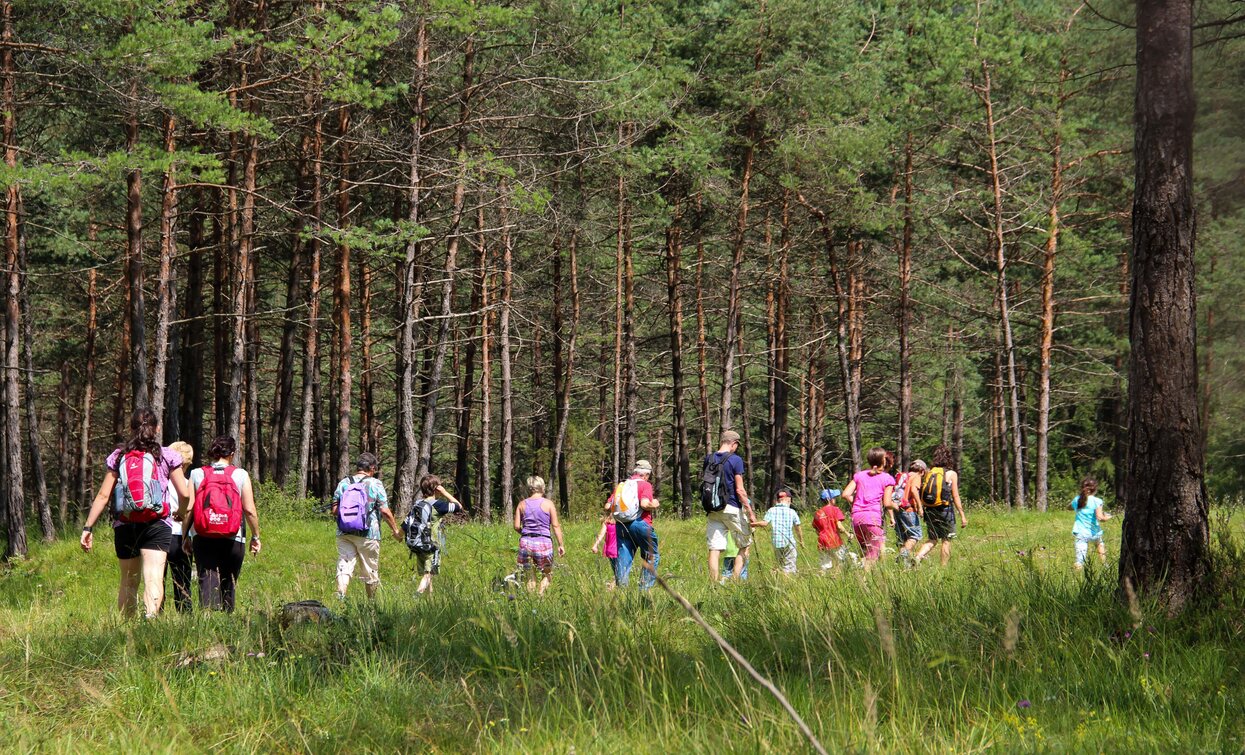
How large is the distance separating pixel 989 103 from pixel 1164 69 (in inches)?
863

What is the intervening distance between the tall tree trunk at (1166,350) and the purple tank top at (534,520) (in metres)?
6.57

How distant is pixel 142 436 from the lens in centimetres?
866

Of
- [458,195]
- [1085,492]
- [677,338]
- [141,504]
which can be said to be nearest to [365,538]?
[141,504]

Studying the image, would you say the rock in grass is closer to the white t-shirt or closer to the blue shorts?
the white t-shirt

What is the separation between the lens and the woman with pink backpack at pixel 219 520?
9070 mm

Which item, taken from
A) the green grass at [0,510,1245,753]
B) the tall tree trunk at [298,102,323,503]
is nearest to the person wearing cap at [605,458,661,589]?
the green grass at [0,510,1245,753]

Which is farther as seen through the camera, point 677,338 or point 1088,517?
point 677,338

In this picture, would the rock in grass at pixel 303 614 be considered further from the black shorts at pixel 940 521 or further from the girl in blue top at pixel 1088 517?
the girl in blue top at pixel 1088 517

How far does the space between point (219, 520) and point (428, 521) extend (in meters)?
3.29

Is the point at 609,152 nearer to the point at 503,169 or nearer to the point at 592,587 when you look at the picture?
the point at 503,169

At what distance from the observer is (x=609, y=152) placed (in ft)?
70.4

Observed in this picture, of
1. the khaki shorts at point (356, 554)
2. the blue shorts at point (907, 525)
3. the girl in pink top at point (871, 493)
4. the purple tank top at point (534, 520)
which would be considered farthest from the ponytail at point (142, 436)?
the blue shorts at point (907, 525)

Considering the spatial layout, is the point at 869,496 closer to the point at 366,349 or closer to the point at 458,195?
the point at 458,195

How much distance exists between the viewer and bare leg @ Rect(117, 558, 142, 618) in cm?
898
